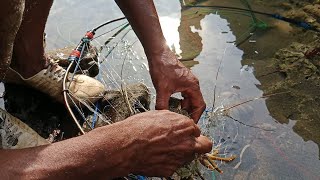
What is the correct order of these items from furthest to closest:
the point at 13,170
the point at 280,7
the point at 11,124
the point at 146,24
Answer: the point at 280,7
the point at 146,24
the point at 11,124
the point at 13,170

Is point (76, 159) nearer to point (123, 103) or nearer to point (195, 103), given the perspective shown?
point (195, 103)

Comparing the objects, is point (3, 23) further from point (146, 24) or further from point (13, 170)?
point (146, 24)

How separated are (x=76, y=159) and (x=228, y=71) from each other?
271 cm

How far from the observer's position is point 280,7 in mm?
5234

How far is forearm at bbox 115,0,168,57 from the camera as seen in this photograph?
2.67m

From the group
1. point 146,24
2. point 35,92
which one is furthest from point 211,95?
point 35,92

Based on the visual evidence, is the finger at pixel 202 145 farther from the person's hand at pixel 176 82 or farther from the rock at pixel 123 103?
the rock at pixel 123 103

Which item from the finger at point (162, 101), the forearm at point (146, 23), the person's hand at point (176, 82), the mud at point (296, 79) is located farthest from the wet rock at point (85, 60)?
the mud at point (296, 79)

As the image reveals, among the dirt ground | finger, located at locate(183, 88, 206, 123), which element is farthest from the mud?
finger, located at locate(183, 88, 206, 123)

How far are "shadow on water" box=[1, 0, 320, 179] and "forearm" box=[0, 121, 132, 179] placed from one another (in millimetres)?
1301

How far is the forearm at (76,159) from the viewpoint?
5.46 ft

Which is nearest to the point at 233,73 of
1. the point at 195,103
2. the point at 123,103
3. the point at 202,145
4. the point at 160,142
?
the point at 123,103

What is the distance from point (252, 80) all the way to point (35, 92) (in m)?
2.28

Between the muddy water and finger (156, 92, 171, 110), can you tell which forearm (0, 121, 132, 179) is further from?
the muddy water
